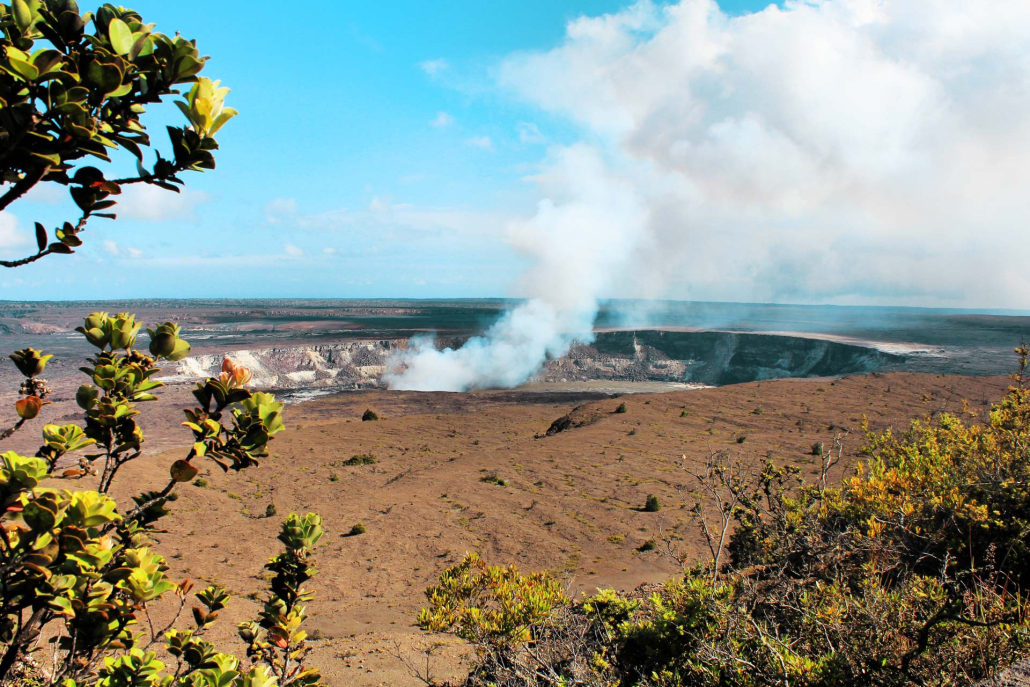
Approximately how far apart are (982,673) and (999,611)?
0.82 metres

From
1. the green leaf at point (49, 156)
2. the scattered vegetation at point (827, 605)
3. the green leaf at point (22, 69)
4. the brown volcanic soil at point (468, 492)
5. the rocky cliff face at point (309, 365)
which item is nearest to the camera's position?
the green leaf at point (22, 69)

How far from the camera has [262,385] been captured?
189 feet

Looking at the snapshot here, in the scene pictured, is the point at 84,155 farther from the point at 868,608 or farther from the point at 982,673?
the point at 982,673

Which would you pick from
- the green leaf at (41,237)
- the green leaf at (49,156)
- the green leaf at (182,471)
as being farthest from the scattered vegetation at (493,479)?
the green leaf at (49,156)

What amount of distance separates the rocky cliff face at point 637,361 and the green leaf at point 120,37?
60.5 m

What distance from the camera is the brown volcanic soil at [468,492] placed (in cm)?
1282

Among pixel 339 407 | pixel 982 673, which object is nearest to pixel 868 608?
pixel 982 673

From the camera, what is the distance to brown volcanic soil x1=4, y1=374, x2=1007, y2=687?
12.8m

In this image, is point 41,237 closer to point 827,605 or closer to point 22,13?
point 22,13

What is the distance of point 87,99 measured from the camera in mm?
1718

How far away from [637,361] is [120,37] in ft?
258

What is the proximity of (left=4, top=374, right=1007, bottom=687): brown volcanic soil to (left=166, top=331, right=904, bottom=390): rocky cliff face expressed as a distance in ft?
73.5

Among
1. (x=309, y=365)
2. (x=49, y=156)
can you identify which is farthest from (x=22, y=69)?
(x=309, y=365)

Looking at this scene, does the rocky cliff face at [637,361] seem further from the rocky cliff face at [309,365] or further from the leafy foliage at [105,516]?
the leafy foliage at [105,516]
